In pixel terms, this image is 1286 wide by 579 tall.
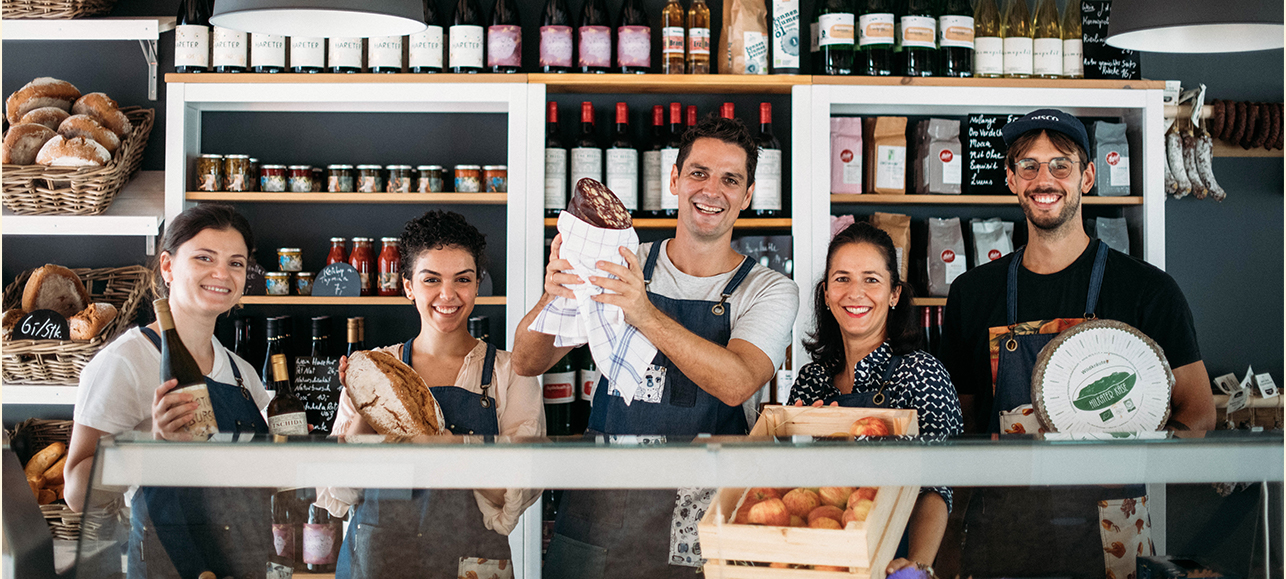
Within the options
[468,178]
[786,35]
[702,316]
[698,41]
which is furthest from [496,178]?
[702,316]

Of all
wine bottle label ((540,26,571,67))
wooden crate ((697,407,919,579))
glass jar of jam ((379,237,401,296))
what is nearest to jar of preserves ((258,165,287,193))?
glass jar of jam ((379,237,401,296))

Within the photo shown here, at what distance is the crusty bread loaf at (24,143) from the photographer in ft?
8.10

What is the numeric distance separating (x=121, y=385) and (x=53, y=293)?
1.50m

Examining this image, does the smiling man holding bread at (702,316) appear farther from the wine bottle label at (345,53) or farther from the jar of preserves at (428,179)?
the wine bottle label at (345,53)

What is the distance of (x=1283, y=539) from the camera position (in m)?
0.98

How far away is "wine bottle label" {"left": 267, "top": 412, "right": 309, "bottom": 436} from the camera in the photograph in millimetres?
1344

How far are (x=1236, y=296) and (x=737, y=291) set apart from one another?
2.30 meters

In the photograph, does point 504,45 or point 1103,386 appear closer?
Result: point 1103,386

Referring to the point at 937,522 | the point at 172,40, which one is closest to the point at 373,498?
the point at 937,522

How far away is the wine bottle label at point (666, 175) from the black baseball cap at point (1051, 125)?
3.44 ft

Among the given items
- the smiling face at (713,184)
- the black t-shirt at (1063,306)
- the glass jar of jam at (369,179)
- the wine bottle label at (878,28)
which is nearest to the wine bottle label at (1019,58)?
the wine bottle label at (878,28)

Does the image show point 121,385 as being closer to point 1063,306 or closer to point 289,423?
point 289,423

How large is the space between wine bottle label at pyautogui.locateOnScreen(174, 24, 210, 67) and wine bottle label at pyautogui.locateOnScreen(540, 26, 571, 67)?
101 cm

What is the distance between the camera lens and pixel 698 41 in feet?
8.77
